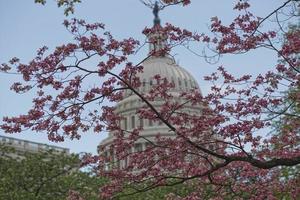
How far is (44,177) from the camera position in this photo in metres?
33.7

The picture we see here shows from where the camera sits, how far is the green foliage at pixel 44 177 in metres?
32.3

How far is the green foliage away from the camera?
32281 mm

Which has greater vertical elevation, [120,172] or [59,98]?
[59,98]

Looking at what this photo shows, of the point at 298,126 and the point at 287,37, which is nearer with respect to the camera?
the point at 287,37

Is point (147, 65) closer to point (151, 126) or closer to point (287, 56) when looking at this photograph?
point (151, 126)

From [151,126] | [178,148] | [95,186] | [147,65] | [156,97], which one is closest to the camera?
[178,148]

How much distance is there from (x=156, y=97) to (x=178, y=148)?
1.80 m

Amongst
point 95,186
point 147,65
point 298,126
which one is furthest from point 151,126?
point 298,126

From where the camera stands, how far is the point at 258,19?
1390 centimetres

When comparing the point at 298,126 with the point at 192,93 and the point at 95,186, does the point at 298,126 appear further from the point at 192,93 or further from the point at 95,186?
the point at 95,186

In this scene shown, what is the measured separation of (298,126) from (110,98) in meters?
5.28

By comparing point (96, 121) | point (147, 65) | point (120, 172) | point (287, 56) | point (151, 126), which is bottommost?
point (120, 172)

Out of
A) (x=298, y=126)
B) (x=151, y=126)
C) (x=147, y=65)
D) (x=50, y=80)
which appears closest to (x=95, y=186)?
(x=298, y=126)

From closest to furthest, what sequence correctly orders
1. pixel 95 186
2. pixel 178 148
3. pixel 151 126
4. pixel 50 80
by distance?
pixel 50 80 < pixel 178 148 < pixel 95 186 < pixel 151 126
